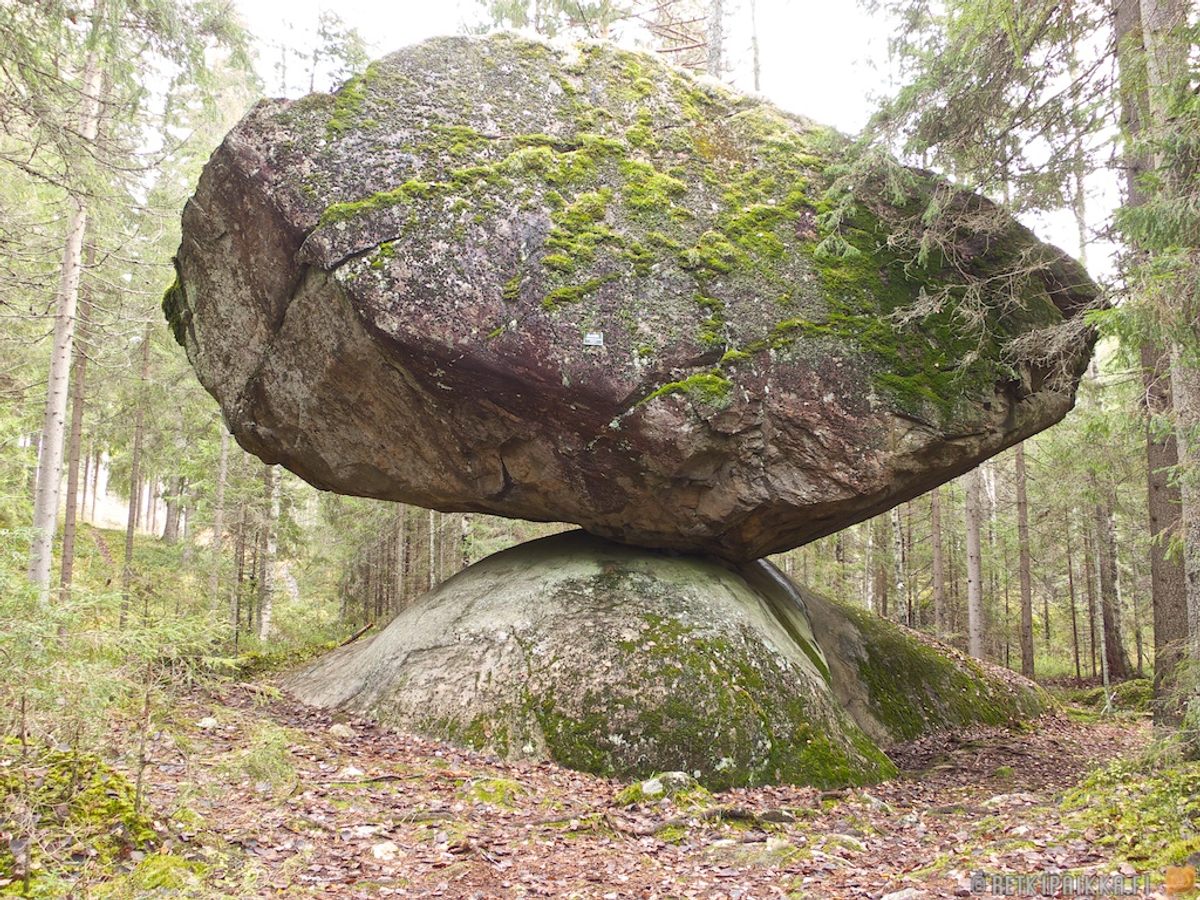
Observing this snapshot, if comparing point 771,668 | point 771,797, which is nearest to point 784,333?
point 771,668

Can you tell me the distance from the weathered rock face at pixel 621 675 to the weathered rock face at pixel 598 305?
817 millimetres

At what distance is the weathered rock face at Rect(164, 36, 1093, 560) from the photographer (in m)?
7.15

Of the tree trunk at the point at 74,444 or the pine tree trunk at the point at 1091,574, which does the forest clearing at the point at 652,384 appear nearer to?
the tree trunk at the point at 74,444

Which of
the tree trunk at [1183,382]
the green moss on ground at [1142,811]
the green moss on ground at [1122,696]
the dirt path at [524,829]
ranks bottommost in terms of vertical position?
the green moss on ground at [1122,696]

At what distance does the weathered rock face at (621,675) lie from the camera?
21.5 ft

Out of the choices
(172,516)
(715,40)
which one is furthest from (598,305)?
(172,516)

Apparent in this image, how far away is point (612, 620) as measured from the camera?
24.4 feet

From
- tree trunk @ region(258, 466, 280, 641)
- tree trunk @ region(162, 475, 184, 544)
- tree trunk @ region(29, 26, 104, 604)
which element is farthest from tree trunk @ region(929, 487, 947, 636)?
tree trunk @ region(162, 475, 184, 544)

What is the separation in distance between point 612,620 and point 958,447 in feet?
13.1

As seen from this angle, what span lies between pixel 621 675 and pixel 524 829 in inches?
85.5

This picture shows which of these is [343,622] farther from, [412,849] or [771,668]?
[412,849]

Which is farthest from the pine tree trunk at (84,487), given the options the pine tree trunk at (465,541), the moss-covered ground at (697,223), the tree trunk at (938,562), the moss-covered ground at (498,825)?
the tree trunk at (938,562)

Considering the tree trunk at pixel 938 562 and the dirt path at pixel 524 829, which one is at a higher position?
the tree trunk at pixel 938 562

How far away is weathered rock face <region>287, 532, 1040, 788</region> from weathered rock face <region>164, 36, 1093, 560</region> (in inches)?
32.1
